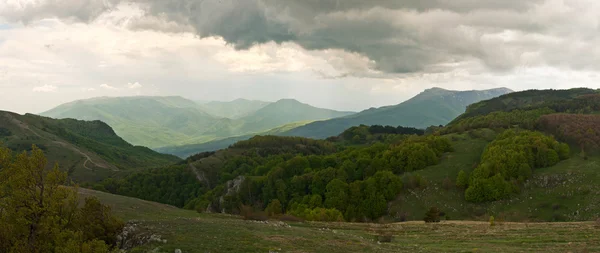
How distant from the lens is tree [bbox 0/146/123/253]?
2306cm

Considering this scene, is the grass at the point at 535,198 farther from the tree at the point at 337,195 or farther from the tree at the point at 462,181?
the tree at the point at 337,195

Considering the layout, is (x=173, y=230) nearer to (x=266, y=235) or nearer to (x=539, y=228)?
(x=266, y=235)

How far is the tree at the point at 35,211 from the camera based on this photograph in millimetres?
23062

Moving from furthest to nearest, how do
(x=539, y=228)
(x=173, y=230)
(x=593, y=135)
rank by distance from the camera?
(x=593, y=135)
(x=539, y=228)
(x=173, y=230)

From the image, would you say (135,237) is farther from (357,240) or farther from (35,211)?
(357,240)

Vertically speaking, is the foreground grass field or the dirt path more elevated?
the foreground grass field

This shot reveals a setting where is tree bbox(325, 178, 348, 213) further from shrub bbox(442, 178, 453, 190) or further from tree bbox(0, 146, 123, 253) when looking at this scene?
tree bbox(0, 146, 123, 253)

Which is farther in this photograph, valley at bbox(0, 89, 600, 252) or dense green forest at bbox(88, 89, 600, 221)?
dense green forest at bbox(88, 89, 600, 221)

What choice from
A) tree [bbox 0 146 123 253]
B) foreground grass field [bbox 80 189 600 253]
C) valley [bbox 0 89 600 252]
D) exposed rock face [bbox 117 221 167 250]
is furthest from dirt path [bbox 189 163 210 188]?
tree [bbox 0 146 123 253]

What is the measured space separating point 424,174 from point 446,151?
25.7 m

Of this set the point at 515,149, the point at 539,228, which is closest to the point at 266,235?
the point at 539,228

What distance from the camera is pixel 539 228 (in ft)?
136

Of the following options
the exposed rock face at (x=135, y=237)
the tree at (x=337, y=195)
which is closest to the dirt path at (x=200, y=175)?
the tree at (x=337, y=195)

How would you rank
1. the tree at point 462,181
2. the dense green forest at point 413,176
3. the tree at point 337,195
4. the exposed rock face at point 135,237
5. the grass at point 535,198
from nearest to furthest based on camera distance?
the exposed rock face at point 135,237 → the grass at point 535,198 → the dense green forest at point 413,176 → the tree at point 462,181 → the tree at point 337,195
